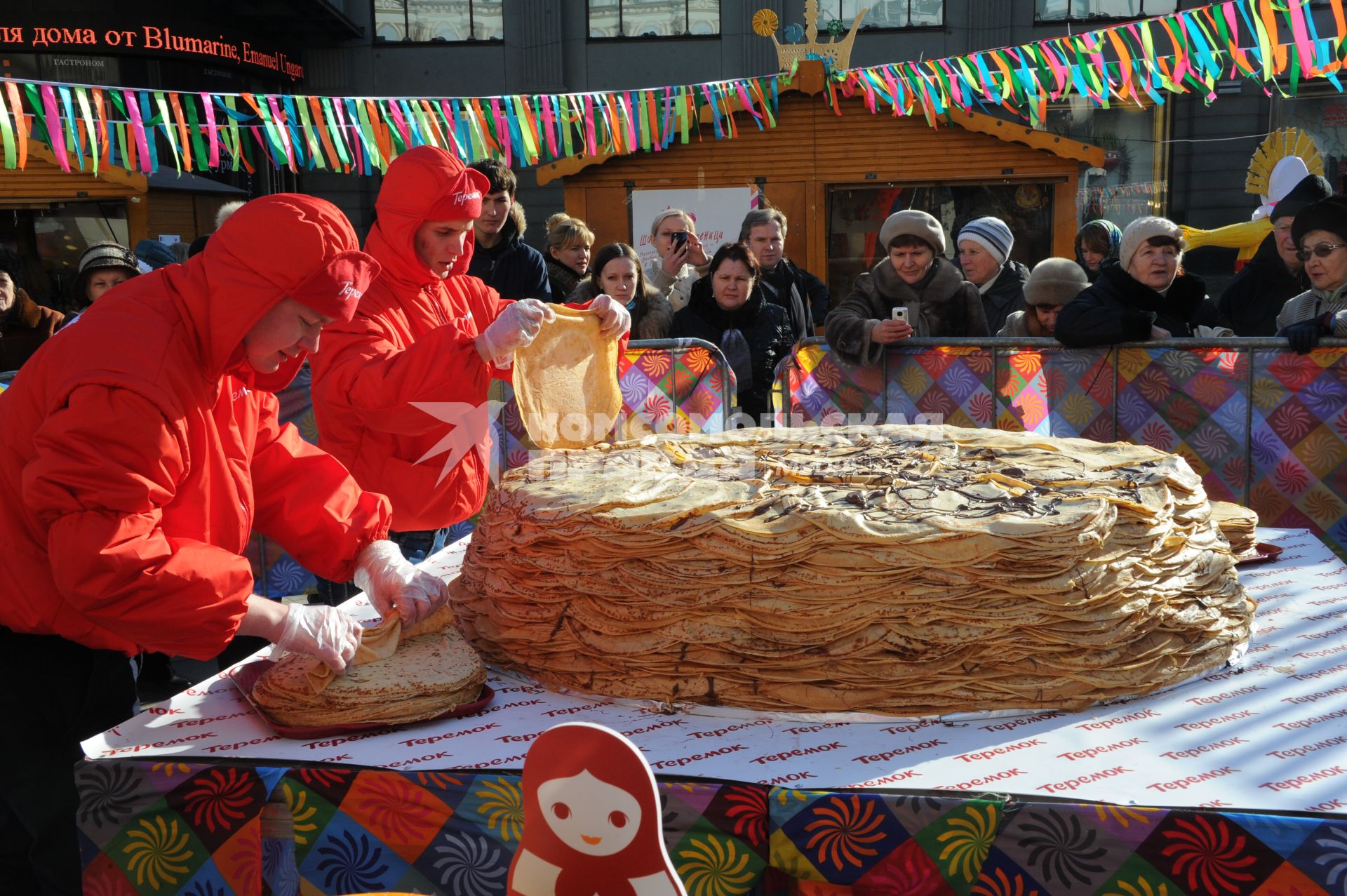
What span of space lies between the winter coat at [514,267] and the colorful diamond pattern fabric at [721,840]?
138 inches

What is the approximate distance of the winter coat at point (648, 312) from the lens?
198 inches

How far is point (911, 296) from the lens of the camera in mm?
4844

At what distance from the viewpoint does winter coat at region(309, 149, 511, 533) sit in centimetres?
265

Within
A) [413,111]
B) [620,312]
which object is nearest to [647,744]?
[620,312]

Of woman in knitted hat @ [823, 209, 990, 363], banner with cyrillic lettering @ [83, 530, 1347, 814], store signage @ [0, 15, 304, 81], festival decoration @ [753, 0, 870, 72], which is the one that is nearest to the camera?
banner with cyrillic lettering @ [83, 530, 1347, 814]

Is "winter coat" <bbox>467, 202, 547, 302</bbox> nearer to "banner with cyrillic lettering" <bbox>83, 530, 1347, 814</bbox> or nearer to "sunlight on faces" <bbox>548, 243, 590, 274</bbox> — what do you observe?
"sunlight on faces" <bbox>548, 243, 590, 274</bbox>

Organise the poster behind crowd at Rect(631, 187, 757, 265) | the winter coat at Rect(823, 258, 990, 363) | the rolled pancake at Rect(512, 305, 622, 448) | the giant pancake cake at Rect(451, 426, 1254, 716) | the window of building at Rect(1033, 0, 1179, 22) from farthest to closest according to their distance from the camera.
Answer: the window of building at Rect(1033, 0, 1179, 22) → the poster behind crowd at Rect(631, 187, 757, 265) → the winter coat at Rect(823, 258, 990, 363) → the rolled pancake at Rect(512, 305, 622, 448) → the giant pancake cake at Rect(451, 426, 1254, 716)

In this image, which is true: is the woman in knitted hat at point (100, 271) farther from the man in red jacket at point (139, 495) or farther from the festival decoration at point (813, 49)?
the festival decoration at point (813, 49)

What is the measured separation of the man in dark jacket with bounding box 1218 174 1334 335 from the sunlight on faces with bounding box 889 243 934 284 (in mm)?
1636

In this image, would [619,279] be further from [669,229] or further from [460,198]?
[460,198]

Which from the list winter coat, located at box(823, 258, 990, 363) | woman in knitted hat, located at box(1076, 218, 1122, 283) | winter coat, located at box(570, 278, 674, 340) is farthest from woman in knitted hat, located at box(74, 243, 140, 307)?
woman in knitted hat, located at box(1076, 218, 1122, 283)

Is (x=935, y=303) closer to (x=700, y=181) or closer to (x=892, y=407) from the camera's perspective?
(x=892, y=407)

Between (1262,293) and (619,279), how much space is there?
3041 mm

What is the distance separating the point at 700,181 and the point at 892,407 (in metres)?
6.93
